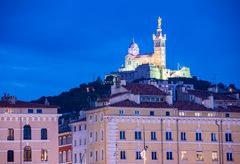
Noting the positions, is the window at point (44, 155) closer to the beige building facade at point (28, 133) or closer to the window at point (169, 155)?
the beige building facade at point (28, 133)

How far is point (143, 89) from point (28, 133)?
17964 mm

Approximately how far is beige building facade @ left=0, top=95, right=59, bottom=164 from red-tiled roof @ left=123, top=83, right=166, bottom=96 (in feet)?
42.5

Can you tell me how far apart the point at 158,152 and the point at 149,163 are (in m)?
2.12

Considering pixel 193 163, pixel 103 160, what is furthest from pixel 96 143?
pixel 193 163

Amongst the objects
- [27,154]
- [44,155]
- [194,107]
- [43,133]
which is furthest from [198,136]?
[27,154]

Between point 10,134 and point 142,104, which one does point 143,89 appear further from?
point 10,134

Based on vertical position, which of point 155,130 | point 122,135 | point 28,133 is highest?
point 155,130

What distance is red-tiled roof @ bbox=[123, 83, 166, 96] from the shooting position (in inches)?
4393

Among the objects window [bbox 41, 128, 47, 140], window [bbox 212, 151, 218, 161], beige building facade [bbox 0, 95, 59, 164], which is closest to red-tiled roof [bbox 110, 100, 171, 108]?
window [bbox 212, 151, 218, 161]

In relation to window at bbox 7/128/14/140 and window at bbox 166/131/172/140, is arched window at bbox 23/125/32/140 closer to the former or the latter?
window at bbox 7/128/14/140

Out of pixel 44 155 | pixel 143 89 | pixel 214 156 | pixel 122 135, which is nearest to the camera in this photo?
pixel 44 155

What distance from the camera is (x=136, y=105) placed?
10744 cm

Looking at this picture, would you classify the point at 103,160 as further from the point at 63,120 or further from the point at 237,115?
the point at 63,120

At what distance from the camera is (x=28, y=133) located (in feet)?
332
